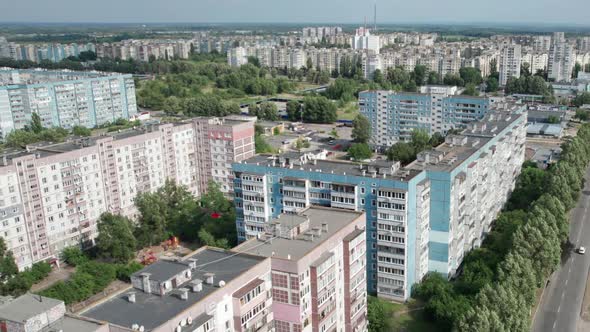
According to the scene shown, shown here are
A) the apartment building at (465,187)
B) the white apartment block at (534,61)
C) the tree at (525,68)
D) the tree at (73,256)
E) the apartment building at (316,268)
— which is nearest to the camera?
the apartment building at (316,268)

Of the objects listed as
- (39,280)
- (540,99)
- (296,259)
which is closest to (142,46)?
(540,99)

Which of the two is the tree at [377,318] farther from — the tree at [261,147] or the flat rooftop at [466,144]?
the tree at [261,147]

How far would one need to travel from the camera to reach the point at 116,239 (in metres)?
29.1

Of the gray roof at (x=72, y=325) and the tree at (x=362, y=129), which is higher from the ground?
the gray roof at (x=72, y=325)

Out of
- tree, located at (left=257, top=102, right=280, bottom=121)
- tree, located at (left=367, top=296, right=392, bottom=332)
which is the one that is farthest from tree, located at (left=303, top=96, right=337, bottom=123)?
tree, located at (left=367, top=296, right=392, bottom=332)

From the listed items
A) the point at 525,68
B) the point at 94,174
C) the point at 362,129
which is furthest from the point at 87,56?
the point at 94,174

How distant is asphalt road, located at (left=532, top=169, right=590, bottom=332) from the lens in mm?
22911

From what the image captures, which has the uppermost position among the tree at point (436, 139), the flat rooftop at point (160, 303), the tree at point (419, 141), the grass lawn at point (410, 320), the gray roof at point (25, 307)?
the gray roof at point (25, 307)

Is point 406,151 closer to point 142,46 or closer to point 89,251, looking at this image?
point 89,251

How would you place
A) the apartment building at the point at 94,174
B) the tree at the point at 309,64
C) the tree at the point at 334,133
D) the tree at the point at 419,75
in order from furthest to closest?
the tree at the point at 309,64
the tree at the point at 419,75
the tree at the point at 334,133
the apartment building at the point at 94,174

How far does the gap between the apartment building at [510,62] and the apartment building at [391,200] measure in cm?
6818

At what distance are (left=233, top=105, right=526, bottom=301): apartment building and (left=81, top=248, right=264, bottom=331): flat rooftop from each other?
950 cm

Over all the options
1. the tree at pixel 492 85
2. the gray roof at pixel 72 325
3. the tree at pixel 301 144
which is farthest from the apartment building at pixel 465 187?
the tree at pixel 492 85

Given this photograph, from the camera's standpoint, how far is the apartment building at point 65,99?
6003cm
